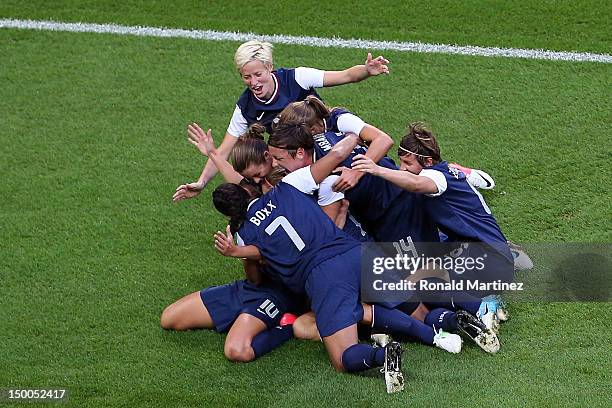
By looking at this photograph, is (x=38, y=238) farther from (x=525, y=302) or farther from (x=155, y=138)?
(x=525, y=302)

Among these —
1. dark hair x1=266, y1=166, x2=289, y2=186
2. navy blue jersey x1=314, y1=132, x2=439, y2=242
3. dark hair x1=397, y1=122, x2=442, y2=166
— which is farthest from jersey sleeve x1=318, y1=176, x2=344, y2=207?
dark hair x1=397, y1=122, x2=442, y2=166

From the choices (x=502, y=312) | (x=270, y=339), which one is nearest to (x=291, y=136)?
(x=270, y=339)

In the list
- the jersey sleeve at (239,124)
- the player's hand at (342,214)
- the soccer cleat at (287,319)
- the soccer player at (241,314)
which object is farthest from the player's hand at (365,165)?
the jersey sleeve at (239,124)

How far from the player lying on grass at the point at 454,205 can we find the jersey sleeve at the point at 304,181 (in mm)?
284

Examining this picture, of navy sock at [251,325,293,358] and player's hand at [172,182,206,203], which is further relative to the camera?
player's hand at [172,182,206,203]

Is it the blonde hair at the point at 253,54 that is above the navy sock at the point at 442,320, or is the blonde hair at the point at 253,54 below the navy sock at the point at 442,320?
above

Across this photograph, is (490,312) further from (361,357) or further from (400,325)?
(361,357)

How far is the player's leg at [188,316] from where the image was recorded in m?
6.53

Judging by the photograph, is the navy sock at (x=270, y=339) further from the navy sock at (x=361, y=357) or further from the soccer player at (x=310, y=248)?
the navy sock at (x=361, y=357)

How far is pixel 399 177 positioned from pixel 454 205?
502 millimetres

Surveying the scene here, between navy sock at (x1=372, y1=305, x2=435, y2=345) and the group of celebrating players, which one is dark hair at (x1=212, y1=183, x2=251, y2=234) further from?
navy sock at (x1=372, y1=305, x2=435, y2=345)

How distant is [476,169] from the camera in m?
7.96

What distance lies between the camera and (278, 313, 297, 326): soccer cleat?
647 cm

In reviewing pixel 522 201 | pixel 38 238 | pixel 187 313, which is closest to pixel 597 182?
pixel 522 201
